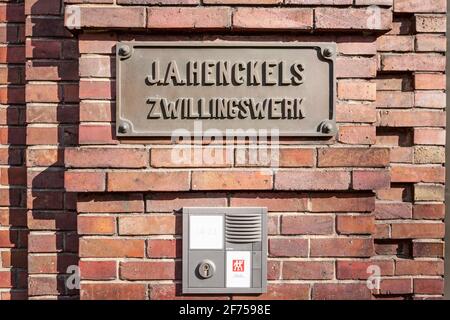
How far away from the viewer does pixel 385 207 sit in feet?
6.83

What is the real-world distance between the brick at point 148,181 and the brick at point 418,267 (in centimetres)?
106

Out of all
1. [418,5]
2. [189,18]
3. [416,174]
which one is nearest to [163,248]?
[189,18]

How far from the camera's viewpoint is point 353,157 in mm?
1845

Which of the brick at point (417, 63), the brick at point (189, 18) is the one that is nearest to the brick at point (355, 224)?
the brick at point (417, 63)

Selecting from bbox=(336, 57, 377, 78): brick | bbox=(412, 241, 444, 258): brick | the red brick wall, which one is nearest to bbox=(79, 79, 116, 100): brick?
the red brick wall

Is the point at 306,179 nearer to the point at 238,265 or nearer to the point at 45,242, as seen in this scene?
the point at 238,265

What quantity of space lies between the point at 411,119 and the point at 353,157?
16.5 inches

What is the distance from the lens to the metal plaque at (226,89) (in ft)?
6.04

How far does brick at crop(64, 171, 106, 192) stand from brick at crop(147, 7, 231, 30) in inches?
24.8

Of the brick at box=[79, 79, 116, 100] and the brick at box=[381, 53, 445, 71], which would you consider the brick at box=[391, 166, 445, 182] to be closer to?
the brick at box=[381, 53, 445, 71]
